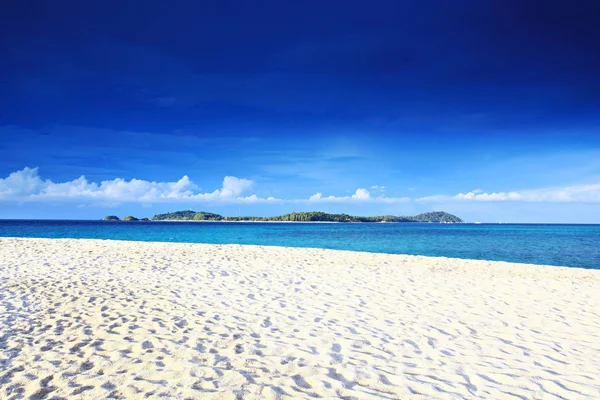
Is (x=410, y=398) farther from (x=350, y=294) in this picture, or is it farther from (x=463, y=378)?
(x=350, y=294)

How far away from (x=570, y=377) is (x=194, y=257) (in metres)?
16.9

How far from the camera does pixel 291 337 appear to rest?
6852 millimetres

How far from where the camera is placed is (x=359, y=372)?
17.7 feet

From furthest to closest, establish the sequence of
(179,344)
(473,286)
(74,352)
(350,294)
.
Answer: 1. (473,286)
2. (350,294)
3. (179,344)
4. (74,352)

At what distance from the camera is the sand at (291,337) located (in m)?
4.93

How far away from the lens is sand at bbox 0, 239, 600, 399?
4.93 m

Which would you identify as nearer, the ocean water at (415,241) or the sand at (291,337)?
the sand at (291,337)

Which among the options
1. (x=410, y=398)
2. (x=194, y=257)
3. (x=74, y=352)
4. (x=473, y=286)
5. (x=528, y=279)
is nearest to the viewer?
(x=410, y=398)

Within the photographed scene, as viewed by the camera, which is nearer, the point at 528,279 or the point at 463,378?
the point at 463,378

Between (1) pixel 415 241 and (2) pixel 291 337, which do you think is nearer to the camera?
(2) pixel 291 337

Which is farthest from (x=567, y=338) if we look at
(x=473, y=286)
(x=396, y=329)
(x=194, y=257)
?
(x=194, y=257)

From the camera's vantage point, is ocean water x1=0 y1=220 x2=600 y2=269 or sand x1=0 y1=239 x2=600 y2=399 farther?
ocean water x1=0 y1=220 x2=600 y2=269

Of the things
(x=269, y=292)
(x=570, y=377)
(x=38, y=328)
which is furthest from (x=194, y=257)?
(x=570, y=377)

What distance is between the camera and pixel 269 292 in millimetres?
10844
